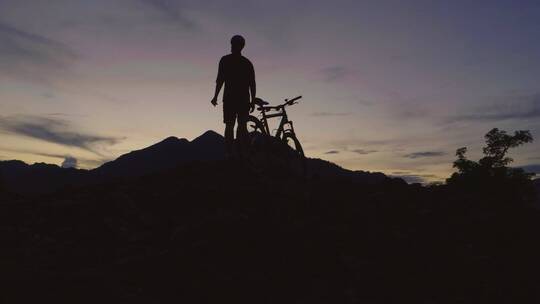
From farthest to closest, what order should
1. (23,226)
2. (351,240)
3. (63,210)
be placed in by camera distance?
(63,210) < (23,226) < (351,240)

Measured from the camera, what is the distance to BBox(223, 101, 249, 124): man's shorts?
1255 centimetres

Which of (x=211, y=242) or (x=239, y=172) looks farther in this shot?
(x=239, y=172)

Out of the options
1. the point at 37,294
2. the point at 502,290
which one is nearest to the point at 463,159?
the point at 502,290

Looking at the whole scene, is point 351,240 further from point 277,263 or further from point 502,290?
point 502,290

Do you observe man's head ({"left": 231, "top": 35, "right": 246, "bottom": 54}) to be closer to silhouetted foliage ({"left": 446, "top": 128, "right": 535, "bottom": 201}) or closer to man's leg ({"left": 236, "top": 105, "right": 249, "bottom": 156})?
man's leg ({"left": 236, "top": 105, "right": 249, "bottom": 156})

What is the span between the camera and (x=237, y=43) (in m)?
12.3

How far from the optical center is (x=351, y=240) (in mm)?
9680

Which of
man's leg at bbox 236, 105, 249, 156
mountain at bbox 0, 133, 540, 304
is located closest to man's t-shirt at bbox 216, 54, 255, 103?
man's leg at bbox 236, 105, 249, 156

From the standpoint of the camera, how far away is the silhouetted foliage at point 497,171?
54.2m

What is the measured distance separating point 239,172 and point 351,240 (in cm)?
474

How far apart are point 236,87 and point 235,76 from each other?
275 millimetres

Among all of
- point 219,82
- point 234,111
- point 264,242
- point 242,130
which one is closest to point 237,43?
point 219,82

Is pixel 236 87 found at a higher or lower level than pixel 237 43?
lower

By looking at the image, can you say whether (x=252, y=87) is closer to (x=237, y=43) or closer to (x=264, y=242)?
(x=237, y=43)
